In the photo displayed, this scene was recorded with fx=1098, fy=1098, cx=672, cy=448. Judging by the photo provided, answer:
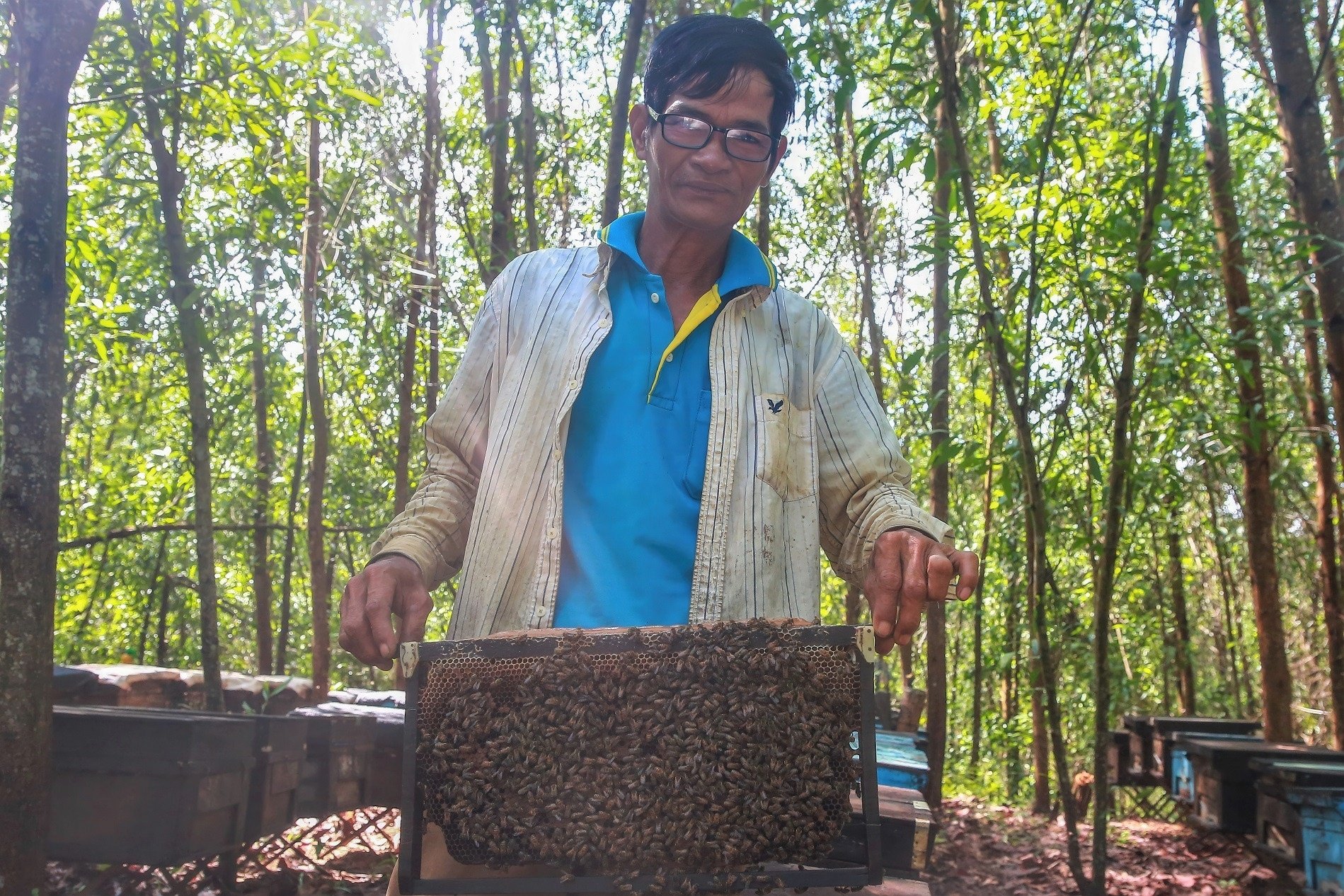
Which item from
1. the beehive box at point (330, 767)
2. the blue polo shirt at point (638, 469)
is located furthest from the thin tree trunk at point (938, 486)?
the blue polo shirt at point (638, 469)

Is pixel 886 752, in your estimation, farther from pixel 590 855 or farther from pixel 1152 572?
pixel 1152 572

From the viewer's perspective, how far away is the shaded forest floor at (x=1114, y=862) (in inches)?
281

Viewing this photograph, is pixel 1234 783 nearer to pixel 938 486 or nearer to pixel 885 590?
pixel 938 486

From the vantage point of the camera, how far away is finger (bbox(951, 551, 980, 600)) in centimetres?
170

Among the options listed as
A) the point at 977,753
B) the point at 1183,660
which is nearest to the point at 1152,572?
the point at 1183,660

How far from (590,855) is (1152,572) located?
44.2ft

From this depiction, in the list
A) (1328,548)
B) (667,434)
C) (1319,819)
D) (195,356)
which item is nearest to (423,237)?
(195,356)

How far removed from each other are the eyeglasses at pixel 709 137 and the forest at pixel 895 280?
2348 millimetres

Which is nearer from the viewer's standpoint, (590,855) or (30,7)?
(590,855)

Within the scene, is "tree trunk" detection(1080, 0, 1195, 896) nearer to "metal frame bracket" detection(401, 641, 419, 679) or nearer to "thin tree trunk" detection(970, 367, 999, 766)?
"thin tree trunk" detection(970, 367, 999, 766)

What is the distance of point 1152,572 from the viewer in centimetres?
1362

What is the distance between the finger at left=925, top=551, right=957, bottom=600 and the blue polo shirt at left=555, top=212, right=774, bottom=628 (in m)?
0.47

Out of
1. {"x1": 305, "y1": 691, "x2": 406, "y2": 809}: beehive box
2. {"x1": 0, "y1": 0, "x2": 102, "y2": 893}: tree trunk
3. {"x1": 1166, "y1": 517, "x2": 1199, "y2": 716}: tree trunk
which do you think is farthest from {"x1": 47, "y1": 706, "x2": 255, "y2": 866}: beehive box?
{"x1": 1166, "y1": 517, "x2": 1199, "y2": 716}: tree trunk

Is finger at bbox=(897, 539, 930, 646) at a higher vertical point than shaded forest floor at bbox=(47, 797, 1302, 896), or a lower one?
higher
